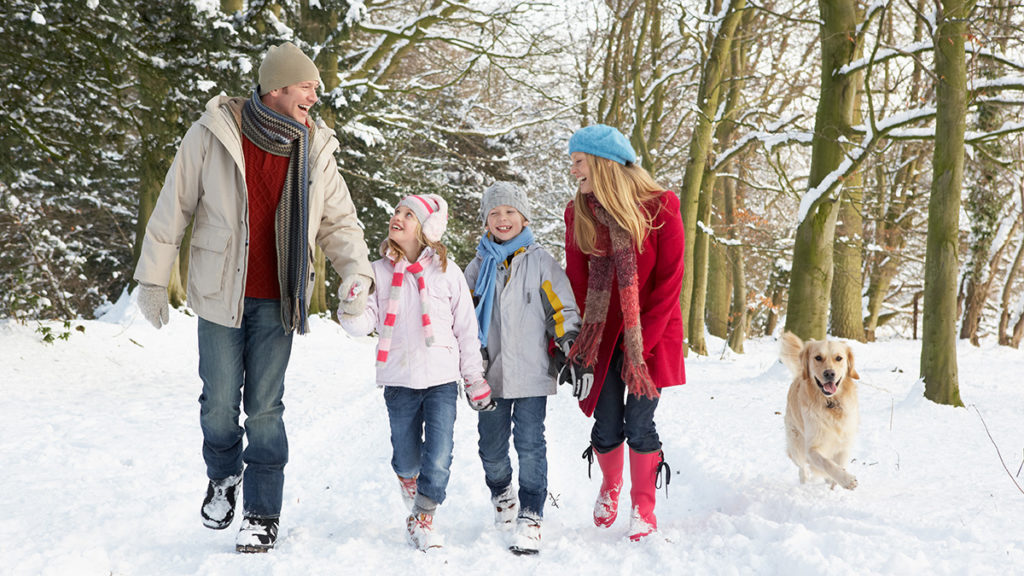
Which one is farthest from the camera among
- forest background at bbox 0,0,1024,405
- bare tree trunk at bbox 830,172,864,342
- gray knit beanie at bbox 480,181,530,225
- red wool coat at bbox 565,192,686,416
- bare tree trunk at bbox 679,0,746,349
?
bare tree trunk at bbox 830,172,864,342

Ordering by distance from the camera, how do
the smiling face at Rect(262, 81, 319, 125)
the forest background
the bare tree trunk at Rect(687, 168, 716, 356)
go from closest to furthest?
1. the smiling face at Rect(262, 81, 319, 125)
2. the forest background
3. the bare tree trunk at Rect(687, 168, 716, 356)

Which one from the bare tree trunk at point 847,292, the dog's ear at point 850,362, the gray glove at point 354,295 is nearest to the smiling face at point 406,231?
the gray glove at point 354,295

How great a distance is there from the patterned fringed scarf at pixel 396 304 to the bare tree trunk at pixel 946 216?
517 cm

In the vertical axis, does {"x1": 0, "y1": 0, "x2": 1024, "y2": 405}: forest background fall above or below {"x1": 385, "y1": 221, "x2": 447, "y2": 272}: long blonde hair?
above

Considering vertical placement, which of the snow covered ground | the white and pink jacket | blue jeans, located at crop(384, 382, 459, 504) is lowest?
the snow covered ground

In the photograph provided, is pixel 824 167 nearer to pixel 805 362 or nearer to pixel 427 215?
pixel 805 362

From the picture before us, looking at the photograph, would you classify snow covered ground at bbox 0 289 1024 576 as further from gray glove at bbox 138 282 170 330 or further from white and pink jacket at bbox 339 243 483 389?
gray glove at bbox 138 282 170 330

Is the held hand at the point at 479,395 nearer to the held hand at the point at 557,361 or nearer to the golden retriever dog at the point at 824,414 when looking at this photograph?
the held hand at the point at 557,361

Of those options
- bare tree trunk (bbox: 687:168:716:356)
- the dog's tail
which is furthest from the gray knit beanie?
bare tree trunk (bbox: 687:168:716:356)

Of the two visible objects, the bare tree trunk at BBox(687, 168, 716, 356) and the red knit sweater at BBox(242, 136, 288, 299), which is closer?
the red knit sweater at BBox(242, 136, 288, 299)

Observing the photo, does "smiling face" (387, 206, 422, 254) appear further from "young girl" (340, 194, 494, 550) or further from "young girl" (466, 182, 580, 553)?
"young girl" (466, 182, 580, 553)

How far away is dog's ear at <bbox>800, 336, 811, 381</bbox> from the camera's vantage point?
14.8 ft

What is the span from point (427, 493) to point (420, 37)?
12.0 meters

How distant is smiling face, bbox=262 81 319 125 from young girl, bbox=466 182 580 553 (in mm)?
1037
